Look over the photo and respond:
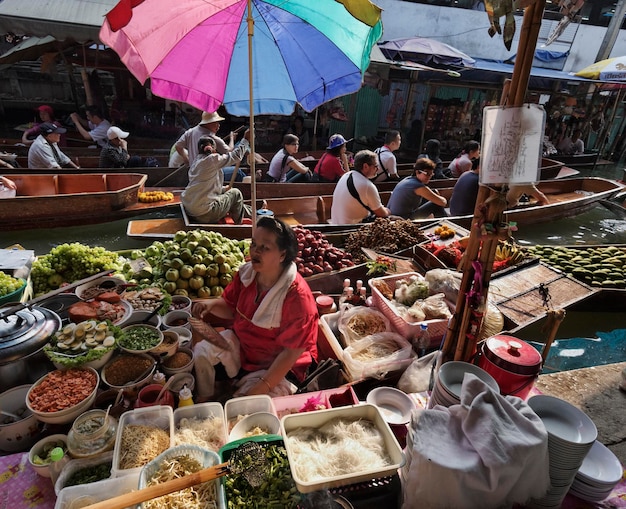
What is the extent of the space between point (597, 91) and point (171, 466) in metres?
21.8

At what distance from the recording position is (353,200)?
582 cm

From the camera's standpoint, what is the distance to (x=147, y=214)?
750cm

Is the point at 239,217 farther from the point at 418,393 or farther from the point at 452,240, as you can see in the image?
the point at 418,393

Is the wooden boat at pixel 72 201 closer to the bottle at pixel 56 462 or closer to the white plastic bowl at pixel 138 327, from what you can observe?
the white plastic bowl at pixel 138 327

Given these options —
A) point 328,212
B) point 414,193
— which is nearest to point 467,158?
point 414,193

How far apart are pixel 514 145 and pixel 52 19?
1094 centimetres

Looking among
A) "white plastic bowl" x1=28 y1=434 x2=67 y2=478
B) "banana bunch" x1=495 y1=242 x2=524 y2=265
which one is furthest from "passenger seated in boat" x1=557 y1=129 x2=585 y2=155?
"white plastic bowl" x1=28 y1=434 x2=67 y2=478

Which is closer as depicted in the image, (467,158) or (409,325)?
(409,325)

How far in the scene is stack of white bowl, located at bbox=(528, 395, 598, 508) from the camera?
67.1 inches

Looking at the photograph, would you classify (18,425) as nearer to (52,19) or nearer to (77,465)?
(77,465)

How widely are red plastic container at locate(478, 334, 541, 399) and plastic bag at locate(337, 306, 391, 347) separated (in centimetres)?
138

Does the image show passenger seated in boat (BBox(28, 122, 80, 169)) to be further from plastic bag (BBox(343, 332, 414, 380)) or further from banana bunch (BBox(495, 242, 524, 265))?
banana bunch (BBox(495, 242, 524, 265))

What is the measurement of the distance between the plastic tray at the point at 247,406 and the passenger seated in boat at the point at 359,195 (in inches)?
150

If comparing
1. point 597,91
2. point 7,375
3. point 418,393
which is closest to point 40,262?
point 7,375
